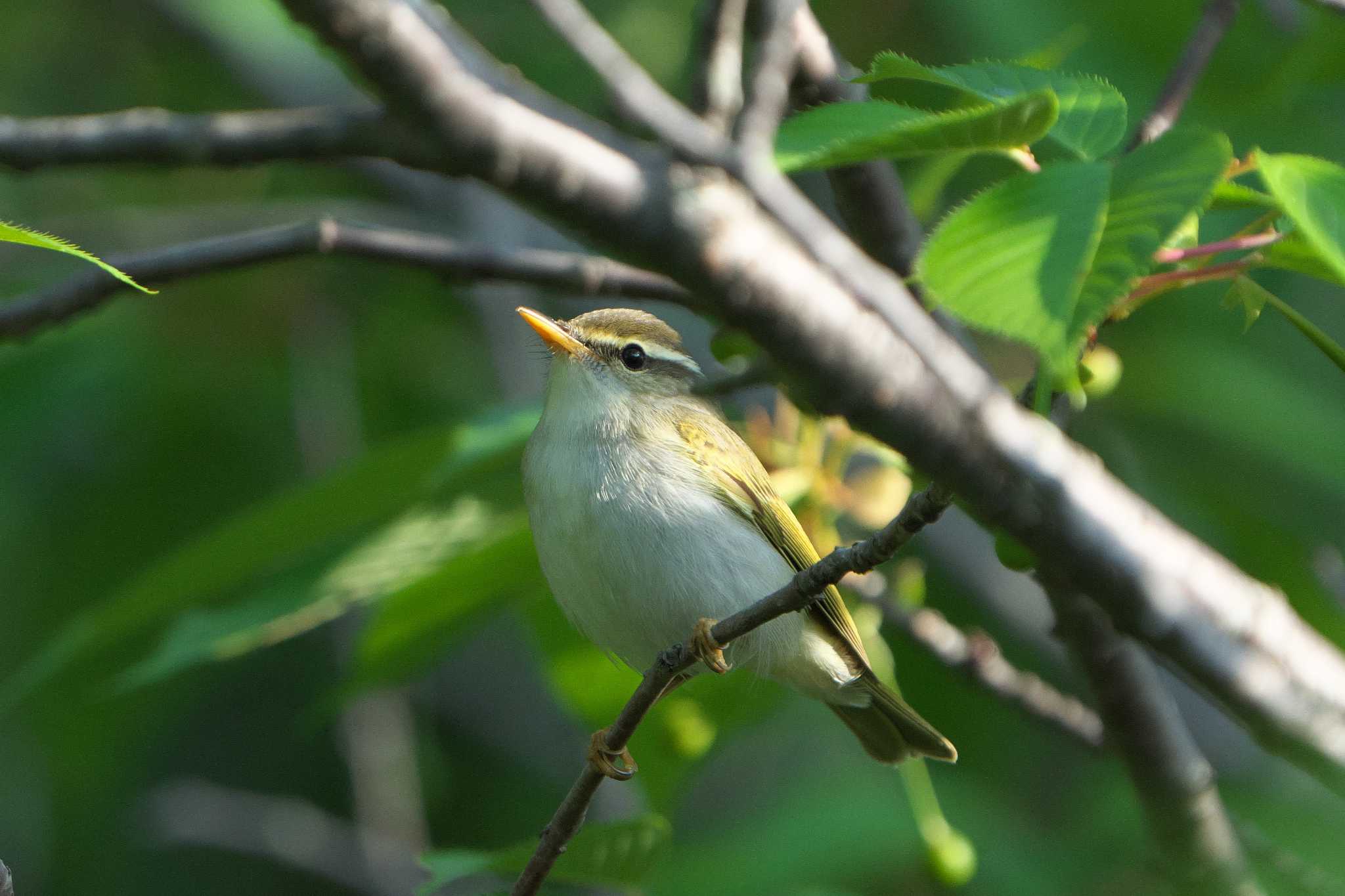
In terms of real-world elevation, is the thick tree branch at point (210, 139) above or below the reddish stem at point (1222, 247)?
above

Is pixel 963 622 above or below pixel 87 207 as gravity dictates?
below

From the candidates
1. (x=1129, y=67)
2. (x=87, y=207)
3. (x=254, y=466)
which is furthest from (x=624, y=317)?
(x=87, y=207)

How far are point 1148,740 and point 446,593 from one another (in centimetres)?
166

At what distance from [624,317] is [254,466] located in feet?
9.01

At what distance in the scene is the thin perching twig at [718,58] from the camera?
2.41 m

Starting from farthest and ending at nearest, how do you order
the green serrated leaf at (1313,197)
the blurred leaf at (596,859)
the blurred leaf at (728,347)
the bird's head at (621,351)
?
the bird's head at (621,351) < the blurred leaf at (728,347) < the blurred leaf at (596,859) < the green serrated leaf at (1313,197)

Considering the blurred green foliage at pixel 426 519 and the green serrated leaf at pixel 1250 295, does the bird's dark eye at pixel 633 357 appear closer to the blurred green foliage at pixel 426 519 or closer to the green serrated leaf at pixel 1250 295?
the blurred green foliage at pixel 426 519

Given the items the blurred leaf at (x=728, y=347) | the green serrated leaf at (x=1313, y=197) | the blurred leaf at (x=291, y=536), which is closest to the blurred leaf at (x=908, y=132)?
the green serrated leaf at (x=1313, y=197)

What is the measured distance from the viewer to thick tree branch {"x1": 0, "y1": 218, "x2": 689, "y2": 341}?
279 cm

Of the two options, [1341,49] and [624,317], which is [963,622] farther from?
[1341,49]

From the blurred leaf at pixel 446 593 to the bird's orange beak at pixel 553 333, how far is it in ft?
1.71

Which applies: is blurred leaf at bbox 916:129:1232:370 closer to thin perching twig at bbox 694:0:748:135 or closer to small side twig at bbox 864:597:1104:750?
thin perching twig at bbox 694:0:748:135

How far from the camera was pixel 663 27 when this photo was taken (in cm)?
Result: 568

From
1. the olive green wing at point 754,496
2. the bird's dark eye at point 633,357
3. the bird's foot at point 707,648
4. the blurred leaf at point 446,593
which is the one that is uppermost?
the bird's dark eye at point 633,357
